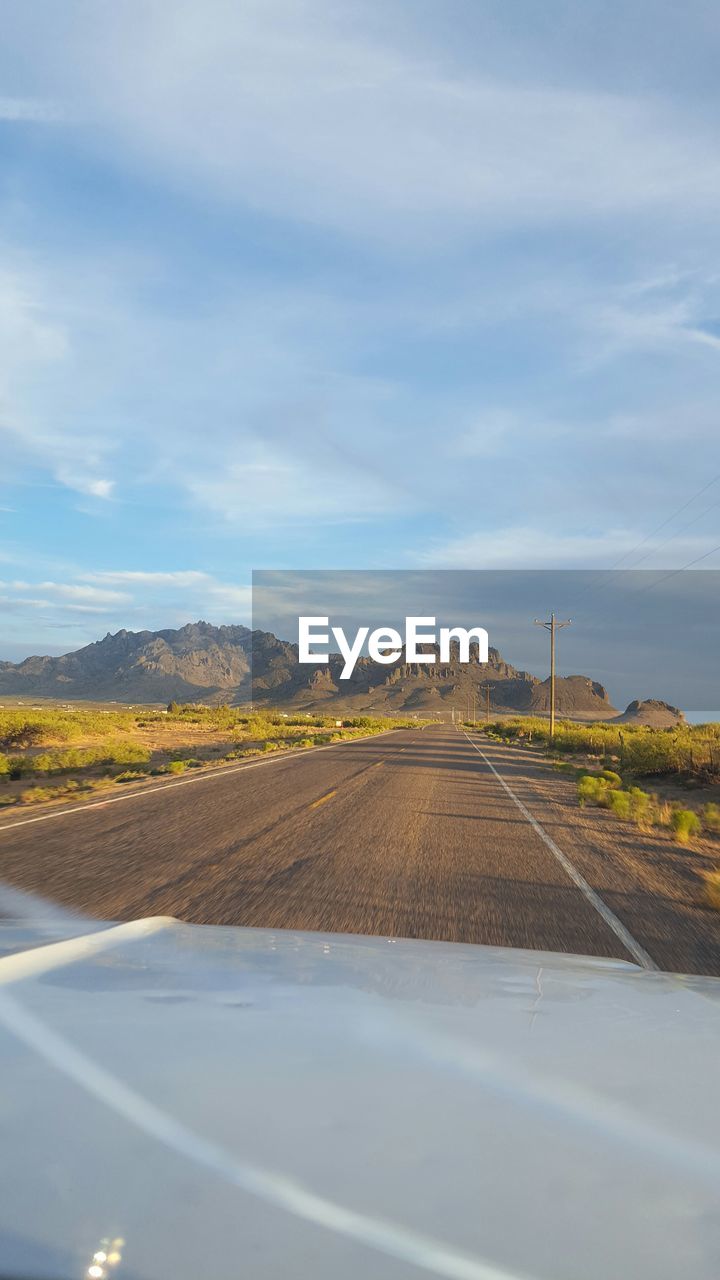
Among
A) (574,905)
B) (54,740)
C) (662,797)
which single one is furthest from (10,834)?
(54,740)

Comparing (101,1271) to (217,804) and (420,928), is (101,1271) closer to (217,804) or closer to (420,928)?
(420,928)

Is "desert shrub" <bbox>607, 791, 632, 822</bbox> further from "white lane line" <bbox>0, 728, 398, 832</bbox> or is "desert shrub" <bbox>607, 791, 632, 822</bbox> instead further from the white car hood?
the white car hood

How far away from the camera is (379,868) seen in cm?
988

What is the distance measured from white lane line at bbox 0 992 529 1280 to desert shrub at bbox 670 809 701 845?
13.5m

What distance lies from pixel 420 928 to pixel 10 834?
778cm

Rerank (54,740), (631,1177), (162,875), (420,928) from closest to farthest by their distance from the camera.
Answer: (631,1177) → (420,928) → (162,875) → (54,740)

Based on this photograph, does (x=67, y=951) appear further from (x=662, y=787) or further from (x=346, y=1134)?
(x=662, y=787)

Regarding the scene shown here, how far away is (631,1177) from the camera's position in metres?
1.75

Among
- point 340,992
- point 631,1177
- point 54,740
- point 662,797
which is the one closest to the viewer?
point 631,1177

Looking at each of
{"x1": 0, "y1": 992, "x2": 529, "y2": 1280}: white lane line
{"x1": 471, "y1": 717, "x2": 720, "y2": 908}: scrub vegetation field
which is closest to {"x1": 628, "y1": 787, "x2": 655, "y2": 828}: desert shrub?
{"x1": 471, "y1": 717, "x2": 720, "y2": 908}: scrub vegetation field

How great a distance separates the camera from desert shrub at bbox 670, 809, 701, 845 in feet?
47.2

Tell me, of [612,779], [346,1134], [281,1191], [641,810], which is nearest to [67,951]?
[346,1134]

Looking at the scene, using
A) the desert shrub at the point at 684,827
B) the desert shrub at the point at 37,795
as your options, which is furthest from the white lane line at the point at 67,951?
the desert shrub at the point at 37,795

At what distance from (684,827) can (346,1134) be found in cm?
1417
